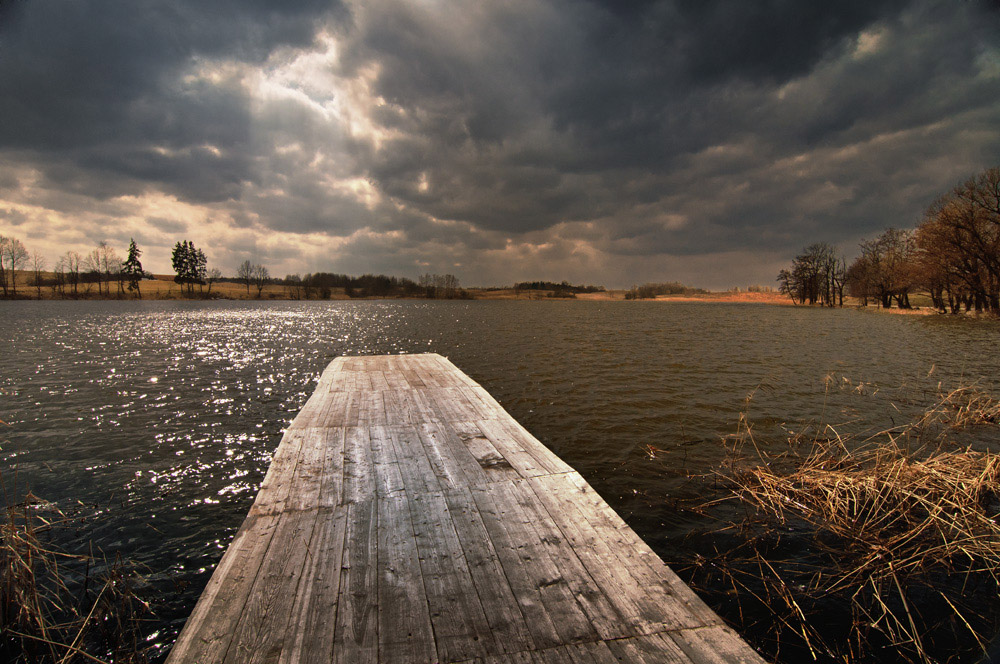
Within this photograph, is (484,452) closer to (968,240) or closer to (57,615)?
(57,615)

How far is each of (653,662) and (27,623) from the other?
409 centimetres

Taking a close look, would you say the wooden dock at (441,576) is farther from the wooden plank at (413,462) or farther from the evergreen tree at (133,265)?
the evergreen tree at (133,265)

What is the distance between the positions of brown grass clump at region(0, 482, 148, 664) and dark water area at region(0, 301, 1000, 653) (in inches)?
8.2

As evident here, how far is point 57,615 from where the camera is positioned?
3375mm

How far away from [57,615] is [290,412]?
19.9 ft

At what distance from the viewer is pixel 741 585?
11.8ft

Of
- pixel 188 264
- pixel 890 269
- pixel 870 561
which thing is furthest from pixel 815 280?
pixel 188 264

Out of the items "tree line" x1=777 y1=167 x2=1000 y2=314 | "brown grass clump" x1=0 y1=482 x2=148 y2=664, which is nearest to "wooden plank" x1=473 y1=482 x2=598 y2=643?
"brown grass clump" x1=0 y1=482 x2=148 y2=664

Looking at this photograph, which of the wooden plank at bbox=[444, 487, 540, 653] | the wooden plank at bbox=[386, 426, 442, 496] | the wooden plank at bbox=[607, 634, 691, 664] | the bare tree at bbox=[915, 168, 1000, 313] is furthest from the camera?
the bare tree at bbox=[915, 168, 1000, 313]

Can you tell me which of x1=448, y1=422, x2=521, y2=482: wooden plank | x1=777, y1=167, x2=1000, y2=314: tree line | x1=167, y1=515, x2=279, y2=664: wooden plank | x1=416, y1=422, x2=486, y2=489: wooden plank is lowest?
x1=167, y1=515, x2=279, y2=664: wooden plank

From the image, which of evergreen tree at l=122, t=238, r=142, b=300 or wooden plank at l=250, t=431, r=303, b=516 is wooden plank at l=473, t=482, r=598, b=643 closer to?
wooden plank at l=250, t=431, r=303, b=516

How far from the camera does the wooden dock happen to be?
2.11 meters

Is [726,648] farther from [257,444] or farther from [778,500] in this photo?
[257,444]

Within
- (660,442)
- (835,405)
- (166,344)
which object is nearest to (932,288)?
(835,405)
